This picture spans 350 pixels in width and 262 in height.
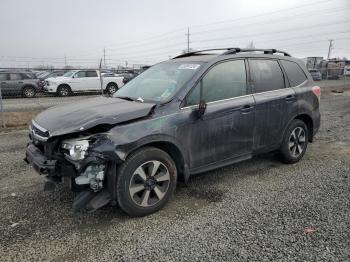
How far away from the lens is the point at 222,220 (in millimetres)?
3564

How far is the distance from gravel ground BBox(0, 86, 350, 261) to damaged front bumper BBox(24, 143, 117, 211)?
310mm

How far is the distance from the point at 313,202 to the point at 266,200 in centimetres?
56

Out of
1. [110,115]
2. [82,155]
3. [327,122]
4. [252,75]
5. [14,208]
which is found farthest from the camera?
[327,122]

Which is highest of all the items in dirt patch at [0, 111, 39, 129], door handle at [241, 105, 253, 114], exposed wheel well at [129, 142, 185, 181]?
door handle at [241, 105, 253, 114]

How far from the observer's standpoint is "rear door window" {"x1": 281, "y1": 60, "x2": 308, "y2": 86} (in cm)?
528

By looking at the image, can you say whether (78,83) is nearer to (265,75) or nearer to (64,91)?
(64,91)

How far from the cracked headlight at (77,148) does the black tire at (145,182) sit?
41 centimetres

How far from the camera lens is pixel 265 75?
490 cm

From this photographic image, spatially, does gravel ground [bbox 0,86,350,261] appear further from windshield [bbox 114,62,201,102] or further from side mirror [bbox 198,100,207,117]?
windshield [bbox 114,62,201,102]

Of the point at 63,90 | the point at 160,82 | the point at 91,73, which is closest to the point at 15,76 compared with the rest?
the point at 63,90

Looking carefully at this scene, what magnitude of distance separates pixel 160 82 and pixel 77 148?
161 cm

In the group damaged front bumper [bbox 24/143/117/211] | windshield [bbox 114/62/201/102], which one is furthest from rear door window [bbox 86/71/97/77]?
damaged front bumper [bbox 24/143/117/211]

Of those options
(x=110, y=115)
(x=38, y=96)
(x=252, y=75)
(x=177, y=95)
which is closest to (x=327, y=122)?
(x=252, y=75)

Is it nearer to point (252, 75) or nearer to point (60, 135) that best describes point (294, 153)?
point (252, 75)
